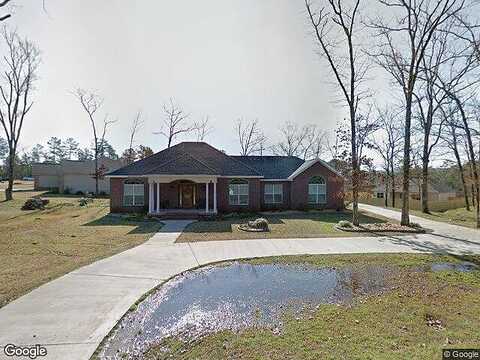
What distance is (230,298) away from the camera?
6.24 meters

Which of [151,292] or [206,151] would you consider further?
[206,151]

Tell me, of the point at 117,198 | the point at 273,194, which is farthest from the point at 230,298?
the point at 273,194

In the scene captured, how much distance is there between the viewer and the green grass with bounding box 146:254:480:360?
4066 millimetres

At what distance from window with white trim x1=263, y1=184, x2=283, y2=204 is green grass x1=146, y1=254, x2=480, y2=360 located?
17.0 m

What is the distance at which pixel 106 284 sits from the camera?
267 inches

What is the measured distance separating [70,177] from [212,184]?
30938 millimetres

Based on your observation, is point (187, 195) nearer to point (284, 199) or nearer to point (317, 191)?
point (284, 199)

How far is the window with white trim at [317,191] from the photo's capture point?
23.7 metres

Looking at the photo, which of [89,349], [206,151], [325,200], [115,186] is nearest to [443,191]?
[325,200]

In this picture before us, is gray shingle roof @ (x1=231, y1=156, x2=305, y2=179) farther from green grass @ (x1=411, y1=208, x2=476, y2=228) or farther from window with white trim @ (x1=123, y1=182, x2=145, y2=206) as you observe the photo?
green grass @ (x1=411, y1=208, x2=476, y2=228)

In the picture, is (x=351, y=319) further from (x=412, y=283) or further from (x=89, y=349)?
(x=89, y=349)

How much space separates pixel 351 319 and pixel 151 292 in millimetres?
4057

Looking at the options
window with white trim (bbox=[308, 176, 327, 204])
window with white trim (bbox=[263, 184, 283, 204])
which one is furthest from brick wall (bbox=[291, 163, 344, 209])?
window with white trim (bbox=[263, 184, 283, 204])

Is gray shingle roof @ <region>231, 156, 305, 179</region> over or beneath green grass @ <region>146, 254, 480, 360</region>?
over
